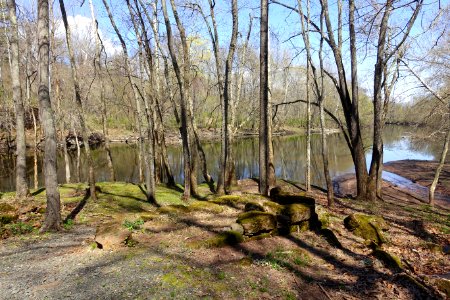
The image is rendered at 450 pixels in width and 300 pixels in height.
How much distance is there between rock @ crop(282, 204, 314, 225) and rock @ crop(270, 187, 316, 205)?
270 mm

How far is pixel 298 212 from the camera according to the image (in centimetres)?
777

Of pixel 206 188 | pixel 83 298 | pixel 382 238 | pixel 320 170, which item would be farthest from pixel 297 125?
pixel 83 298

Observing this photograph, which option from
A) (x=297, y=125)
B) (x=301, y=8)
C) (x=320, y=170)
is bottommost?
(x=320, y=170)

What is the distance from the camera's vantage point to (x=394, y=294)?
16.8ft

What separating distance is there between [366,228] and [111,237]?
6.09 meters

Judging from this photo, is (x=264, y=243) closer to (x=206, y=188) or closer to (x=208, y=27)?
(x=206, y=188)

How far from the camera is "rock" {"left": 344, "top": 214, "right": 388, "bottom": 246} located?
7766 mm

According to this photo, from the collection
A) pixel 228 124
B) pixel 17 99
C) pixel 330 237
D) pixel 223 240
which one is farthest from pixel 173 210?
pixel 17 99

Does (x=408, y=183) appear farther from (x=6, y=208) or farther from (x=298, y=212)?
(x=6, y=208)

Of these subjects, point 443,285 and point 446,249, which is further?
point 446,249

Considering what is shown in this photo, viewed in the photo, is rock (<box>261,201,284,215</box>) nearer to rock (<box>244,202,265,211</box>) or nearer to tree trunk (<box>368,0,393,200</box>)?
rock (<box>244,202,265,211</box>)

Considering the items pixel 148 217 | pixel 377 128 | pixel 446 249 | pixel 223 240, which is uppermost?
pixel 377 128

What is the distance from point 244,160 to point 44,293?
98.4 ft

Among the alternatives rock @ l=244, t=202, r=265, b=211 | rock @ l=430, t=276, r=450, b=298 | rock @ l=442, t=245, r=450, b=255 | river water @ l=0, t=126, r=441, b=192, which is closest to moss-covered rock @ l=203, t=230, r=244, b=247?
rock @ l=244, t=202, r=265, b=211
